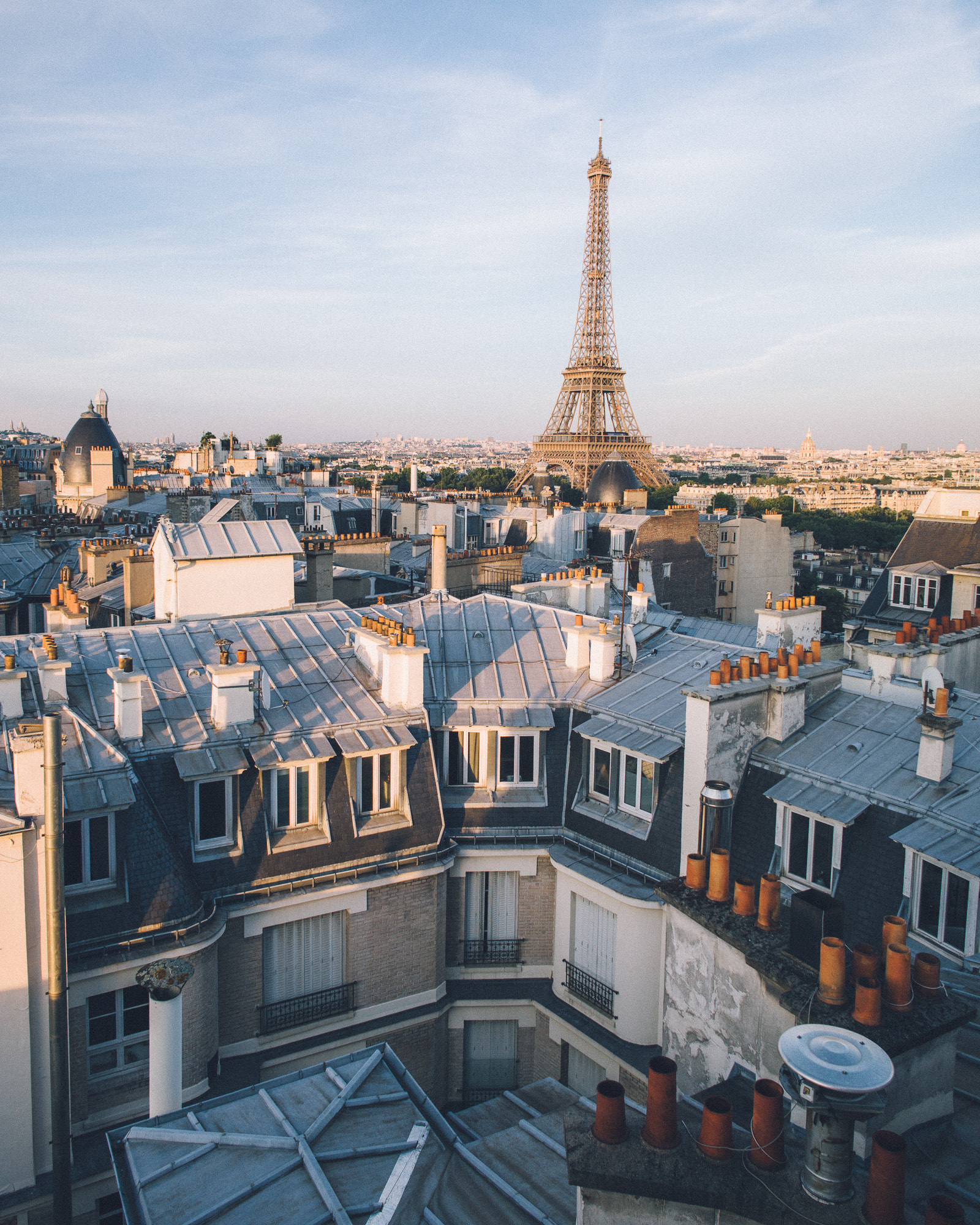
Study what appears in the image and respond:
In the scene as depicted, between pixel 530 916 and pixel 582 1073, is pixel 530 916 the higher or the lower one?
the higher one

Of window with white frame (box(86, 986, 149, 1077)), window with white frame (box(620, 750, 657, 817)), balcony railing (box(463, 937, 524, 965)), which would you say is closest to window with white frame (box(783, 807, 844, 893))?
window with white frame (box(620, 750, 657, 817))

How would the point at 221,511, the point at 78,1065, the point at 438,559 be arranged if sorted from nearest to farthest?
the point at 78,1065 < the point at 438,559 < the point at 221,511

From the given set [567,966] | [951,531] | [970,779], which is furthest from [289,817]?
[951,531]

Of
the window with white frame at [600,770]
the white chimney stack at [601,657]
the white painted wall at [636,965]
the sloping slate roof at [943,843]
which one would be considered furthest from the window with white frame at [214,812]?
the sloping slate roof at [943,843]

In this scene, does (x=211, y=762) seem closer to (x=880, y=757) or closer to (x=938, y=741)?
(x=880, y=757)

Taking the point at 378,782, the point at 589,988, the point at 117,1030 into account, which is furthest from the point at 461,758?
the point at 117,1030

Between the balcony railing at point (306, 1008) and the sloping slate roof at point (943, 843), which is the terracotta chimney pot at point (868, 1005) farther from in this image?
the balcony railing at point (306, 1008)

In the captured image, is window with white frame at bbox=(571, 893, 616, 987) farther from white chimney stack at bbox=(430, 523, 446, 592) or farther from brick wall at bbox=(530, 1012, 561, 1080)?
white chimney stack at bbox=(430, 523, 446, 592)
